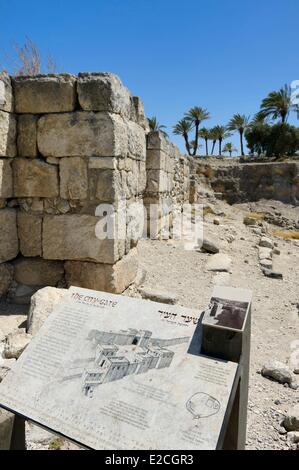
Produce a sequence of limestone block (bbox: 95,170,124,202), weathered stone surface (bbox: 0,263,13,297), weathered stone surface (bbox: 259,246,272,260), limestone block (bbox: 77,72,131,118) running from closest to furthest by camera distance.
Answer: limestone block (bbox: 77,72,131,118)
limestone block (bbox: 95,170,124,202)
weathered stone surface (bbox: 0,263,13,297)
weathered stone surface (bbox: 259,246,272,260)

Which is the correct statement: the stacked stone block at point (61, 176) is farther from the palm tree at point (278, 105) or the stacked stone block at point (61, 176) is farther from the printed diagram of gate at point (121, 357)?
the palm tree at point (278, 105)

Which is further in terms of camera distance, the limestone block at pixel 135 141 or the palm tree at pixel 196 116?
the palm tree at pixel 196 116

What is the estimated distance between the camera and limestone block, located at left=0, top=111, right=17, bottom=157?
3.63m

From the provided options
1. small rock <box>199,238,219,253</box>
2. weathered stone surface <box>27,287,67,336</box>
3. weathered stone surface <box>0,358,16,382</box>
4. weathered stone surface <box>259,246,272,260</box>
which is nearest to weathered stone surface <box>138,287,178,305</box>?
weathered stone surface <box>27,287,67,336</box>

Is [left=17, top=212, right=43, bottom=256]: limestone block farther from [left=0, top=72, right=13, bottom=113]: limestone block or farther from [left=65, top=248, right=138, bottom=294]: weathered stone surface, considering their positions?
[left=0, top=72, right=13, bottom=113]: limestone block

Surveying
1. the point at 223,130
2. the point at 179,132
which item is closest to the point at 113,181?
the point at 179,132

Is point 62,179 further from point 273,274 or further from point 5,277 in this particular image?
point 273,274

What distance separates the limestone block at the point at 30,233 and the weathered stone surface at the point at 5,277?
240mm

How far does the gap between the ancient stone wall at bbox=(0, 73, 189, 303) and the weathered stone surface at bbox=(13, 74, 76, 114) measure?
1cm

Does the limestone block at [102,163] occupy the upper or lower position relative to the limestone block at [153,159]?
lower

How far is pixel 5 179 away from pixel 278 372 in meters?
3.47

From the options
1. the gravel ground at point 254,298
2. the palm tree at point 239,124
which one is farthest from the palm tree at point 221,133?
the gravel ground at point 254,298

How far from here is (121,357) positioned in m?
1.91

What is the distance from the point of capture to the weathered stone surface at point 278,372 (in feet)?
10.2
